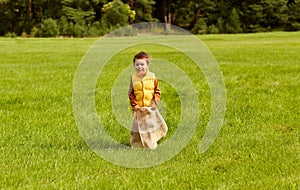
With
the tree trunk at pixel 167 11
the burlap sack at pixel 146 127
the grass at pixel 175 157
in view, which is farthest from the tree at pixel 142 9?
the burlap sack at pixel 146 127

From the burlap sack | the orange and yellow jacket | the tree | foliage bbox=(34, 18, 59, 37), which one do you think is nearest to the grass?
the burlap sack

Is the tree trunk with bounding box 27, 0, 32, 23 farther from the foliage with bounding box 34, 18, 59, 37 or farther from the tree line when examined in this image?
the foliage with bounding box 34, 18, 59, 37

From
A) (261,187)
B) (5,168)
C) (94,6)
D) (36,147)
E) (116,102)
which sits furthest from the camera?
(94,6)

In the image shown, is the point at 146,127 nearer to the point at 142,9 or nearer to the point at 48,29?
the point at 48,29

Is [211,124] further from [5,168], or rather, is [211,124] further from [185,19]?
[185,19]

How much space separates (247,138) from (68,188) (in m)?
2.56

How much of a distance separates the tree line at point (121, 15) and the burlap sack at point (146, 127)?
52292 millimetres

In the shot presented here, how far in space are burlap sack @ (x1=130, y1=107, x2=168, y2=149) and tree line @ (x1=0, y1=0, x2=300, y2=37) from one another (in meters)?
52.3

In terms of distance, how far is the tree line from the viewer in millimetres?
58562

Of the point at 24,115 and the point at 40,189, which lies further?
the point at 24,115

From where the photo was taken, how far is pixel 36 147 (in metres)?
5.53

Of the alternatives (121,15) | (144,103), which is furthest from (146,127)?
(121,15)

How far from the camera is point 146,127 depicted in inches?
208

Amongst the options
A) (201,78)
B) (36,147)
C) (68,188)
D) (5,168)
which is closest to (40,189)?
(68,188)
